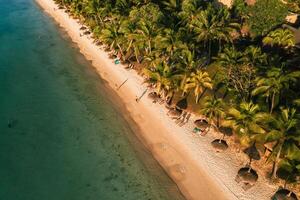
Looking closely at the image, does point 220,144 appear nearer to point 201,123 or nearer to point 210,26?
point 201,123

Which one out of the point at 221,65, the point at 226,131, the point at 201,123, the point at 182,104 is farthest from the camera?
the point at 182,104

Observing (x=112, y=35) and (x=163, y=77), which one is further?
(x=112, y=35)

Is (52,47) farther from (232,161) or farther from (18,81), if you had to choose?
(232,161)

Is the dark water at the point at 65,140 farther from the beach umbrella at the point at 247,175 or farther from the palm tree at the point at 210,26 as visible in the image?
the palm tree at the point at 210,26

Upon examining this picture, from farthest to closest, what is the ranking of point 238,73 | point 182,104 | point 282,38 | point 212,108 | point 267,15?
1. point 267,15
2. point 282,38
3. point 182,104
4. point 238,73
5. point 212,108

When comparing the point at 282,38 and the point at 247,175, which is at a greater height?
the point at 282,38

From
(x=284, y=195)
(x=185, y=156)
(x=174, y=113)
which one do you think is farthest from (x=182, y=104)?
(x=284, y=195)

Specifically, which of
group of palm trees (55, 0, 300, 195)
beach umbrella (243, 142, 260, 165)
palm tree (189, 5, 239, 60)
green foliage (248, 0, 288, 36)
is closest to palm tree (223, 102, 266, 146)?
group of palm trees (55, 0, 300, 195)
